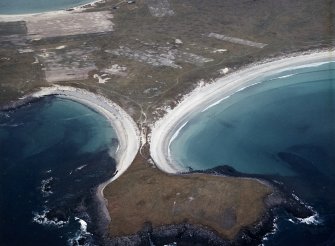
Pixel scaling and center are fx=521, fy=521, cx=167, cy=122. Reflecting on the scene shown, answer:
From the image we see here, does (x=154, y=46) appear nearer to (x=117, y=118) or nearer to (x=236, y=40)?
(x=236, y=40)

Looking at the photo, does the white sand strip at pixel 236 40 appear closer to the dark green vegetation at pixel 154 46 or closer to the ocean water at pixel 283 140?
the dark green vegetation at pixel 154 46

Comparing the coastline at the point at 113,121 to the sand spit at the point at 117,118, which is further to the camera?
the sand spit at the point at 117,118

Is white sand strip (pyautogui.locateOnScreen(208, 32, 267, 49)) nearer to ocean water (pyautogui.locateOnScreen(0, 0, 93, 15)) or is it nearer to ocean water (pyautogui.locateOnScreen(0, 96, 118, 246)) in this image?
ocean water (pyautogui.locateOnScreen(0, 96, 118, 246))

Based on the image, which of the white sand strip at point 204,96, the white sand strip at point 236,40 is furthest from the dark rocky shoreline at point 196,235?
the white sand strip at point 236,40

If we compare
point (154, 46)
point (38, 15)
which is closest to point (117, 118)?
point (154, 46)

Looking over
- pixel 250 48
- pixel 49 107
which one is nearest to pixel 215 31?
pixel 250 48

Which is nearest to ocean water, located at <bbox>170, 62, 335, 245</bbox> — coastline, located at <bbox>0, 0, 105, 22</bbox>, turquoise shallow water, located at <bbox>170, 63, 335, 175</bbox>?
turquoise shallow water, located at <bbox>170, 63, 335, 175</bbox>
